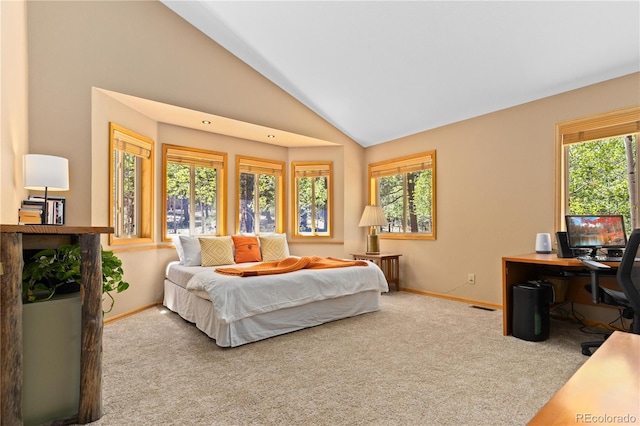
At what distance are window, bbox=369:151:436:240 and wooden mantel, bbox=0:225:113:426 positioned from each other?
433 cm

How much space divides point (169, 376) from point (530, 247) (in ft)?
12.9

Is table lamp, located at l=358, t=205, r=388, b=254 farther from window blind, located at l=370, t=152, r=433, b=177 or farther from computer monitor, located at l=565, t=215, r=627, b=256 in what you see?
computer monitor, located at l=565, t=215, r=627, b=256

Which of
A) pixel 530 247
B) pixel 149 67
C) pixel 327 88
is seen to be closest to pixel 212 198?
pixel 149 67

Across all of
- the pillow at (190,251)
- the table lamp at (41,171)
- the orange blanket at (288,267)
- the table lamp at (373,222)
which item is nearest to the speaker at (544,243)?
the orange blanket at (288,267)

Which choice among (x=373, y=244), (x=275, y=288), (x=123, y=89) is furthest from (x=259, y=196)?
(x=275, y=288)

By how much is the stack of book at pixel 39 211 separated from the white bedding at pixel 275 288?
1346 mm

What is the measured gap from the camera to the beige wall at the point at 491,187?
3832 millimetres

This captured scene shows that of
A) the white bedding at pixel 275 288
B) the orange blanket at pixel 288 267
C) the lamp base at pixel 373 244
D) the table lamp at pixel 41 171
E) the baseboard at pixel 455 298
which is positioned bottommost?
the baseboard at pixel 455 298

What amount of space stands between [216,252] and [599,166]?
4493 millimetres

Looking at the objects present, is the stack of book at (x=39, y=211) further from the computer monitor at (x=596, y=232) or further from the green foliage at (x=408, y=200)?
the computer monitor at (x=596, y=232)

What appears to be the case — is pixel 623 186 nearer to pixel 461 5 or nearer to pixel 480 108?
pixel 480 108

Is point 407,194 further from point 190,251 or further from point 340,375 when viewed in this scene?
point 340,375

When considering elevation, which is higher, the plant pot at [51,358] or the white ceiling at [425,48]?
the white ceiling at [425,48]

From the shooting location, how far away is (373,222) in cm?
555
